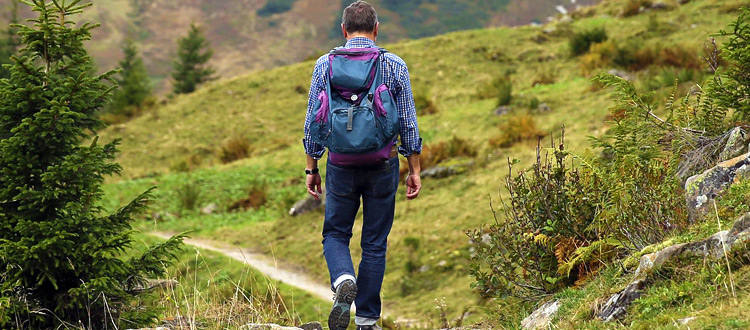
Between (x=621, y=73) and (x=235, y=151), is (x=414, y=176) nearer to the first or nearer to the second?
(x=621, y=73)

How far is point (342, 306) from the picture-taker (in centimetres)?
401

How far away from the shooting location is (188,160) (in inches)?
842

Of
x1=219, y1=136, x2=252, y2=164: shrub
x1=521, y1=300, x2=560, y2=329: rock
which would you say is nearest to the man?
x1=521, y1=300, x2=560, y2=329: rock

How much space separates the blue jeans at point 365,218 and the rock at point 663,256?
4.47 ft

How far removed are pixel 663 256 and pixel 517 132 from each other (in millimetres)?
9745

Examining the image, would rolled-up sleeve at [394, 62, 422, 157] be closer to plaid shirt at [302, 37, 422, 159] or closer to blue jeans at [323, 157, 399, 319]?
plaid shirt at [302, 37, 422, 159]

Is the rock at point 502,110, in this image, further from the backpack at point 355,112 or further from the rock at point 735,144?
the backpack at point 355,112

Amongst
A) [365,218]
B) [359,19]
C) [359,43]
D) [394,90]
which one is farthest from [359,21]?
[365,218]

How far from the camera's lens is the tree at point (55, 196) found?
4.22m

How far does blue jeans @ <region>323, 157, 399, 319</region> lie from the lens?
4.17 m

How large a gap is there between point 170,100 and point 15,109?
2498 cm

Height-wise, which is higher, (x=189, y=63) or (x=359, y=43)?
(x=359, y=43)

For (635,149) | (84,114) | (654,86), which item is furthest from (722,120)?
(654,86)

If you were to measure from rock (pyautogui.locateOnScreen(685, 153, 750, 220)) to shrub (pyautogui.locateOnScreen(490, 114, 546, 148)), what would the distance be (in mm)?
8487
